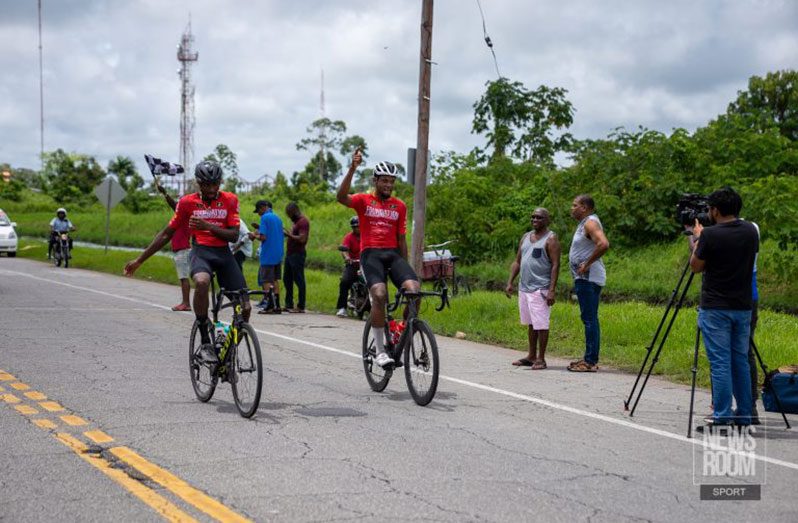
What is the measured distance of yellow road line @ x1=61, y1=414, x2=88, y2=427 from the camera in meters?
7.47

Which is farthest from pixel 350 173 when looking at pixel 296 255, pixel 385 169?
pixel 296 255

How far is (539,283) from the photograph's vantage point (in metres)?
11.6

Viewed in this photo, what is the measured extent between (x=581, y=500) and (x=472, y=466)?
3.18 feet

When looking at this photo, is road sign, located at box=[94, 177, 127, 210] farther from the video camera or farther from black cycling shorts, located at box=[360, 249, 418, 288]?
the video camera

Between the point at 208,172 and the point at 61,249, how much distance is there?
24.7m

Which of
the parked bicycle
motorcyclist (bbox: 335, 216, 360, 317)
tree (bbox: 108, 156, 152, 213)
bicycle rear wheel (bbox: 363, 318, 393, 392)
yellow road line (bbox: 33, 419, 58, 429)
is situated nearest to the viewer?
yellow road line (bbox: 33, 419, 58, 429)

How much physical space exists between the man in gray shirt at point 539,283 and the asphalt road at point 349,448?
1.33 ft

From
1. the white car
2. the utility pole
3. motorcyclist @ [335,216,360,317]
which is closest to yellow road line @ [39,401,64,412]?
motorcyclist @ [335,216,360,317]

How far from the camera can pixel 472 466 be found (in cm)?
645

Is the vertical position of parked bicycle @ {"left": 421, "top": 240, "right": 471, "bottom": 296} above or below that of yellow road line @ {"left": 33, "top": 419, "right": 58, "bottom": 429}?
above

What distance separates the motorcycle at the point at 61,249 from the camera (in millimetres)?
31109

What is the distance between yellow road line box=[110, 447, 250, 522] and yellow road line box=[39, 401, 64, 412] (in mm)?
1577

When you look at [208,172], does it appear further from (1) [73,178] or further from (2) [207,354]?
(1) [73,178]

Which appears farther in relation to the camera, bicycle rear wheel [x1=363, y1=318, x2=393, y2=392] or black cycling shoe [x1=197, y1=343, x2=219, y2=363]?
bicycle rear wheel [x1=363, y1=318, x2=393, y2=392]
